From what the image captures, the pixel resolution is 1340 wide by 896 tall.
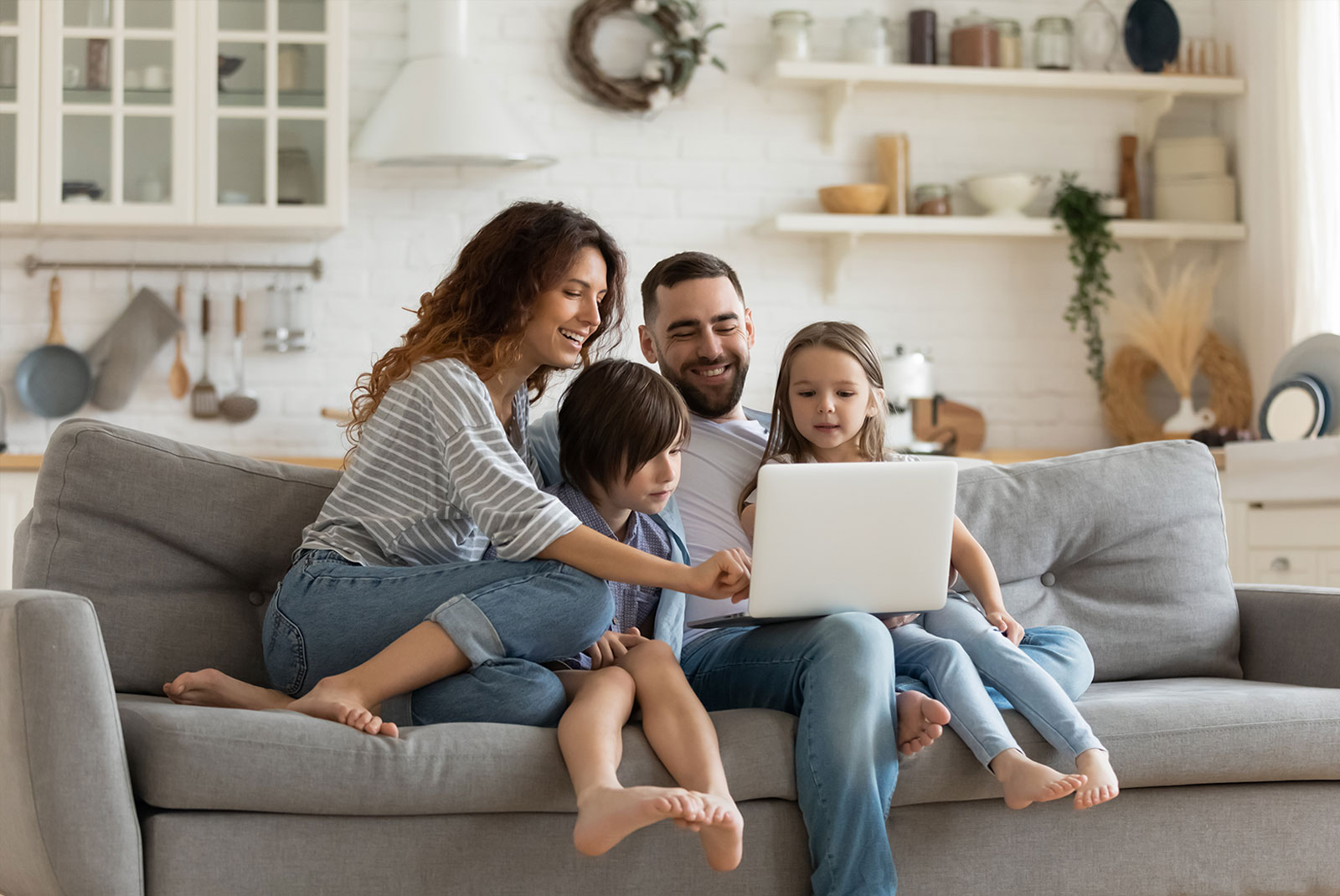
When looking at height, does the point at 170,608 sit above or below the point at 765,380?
below

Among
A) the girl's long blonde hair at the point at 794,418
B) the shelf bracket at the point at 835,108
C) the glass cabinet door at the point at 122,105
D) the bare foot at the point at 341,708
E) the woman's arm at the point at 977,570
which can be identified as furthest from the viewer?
the shelf bracket at the point at 835,108

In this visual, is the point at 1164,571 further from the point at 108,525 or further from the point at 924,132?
the point at 924,132

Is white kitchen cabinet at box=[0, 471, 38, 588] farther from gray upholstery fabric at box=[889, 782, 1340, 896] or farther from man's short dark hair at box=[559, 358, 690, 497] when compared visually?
gray upholstery fabric at box=[889, 782, 1340, 896]

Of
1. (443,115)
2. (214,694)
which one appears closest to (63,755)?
(214,694)

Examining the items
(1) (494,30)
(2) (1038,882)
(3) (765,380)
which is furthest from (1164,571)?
(1) (494,30)

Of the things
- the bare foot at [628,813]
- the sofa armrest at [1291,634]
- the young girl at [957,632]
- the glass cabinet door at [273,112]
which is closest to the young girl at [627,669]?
the bare foot at [628,813]

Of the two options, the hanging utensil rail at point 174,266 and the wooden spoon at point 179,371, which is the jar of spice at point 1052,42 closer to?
the hanging utensil rail at point 174,266

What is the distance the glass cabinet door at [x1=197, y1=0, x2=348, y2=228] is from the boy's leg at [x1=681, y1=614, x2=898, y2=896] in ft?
8.02

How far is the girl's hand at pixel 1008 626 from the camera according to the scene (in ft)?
6.13

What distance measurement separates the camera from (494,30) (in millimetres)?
4012

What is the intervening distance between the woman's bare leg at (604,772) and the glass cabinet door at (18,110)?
8.67 ft

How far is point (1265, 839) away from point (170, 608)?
1.51 m

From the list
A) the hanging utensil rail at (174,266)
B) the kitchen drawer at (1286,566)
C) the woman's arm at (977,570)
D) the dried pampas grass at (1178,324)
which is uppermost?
the hanging utensil rail at (174,266)

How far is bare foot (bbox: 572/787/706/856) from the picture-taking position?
139 centimetres
